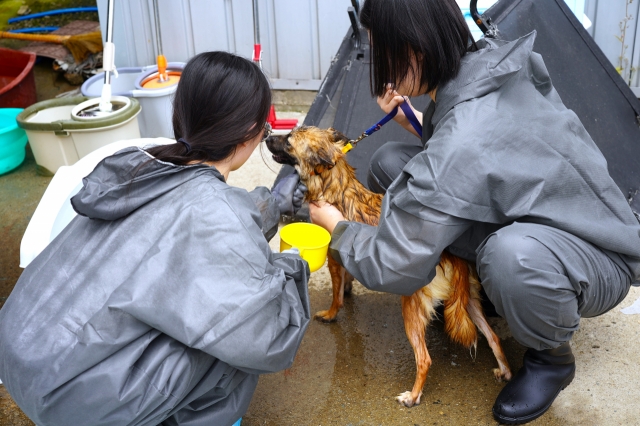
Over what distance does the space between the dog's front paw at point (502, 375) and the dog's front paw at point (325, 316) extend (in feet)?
2.79

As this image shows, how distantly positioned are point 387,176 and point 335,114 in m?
0.99

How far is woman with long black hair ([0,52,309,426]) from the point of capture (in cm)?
187

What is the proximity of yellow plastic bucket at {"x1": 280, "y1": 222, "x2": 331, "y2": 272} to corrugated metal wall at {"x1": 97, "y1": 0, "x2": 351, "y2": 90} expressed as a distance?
3.26 metres

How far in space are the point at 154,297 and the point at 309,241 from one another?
0.96m

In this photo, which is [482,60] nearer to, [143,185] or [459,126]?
[459,126]

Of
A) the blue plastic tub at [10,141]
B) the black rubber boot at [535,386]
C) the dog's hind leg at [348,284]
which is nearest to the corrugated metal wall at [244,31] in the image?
the blue plastic tub at [10,141]

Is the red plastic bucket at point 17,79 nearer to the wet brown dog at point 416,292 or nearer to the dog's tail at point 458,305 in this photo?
the wet brown dog at point 416,292

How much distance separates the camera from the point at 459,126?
231 centimetres

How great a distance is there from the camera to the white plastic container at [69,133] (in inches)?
181

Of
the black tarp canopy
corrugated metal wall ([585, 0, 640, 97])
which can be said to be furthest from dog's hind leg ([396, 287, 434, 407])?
corrugated metal wall ([585, 0, 640, 97])

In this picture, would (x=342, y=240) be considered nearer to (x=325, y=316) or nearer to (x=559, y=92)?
(x=325, y=316)

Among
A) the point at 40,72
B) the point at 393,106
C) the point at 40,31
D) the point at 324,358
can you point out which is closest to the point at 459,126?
the point at 393,106

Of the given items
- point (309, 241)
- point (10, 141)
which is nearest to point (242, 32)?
point (10, 141)

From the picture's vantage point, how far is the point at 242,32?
581cm
